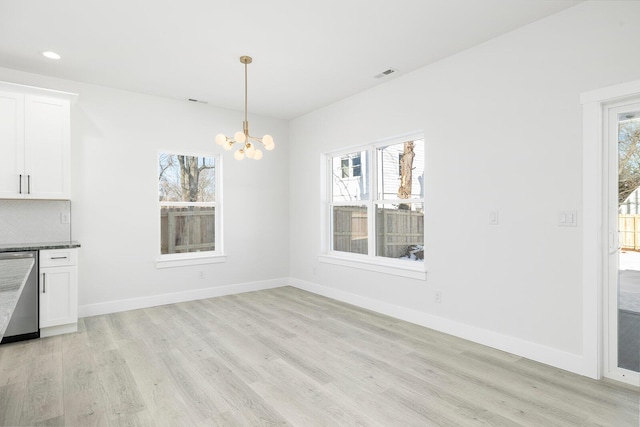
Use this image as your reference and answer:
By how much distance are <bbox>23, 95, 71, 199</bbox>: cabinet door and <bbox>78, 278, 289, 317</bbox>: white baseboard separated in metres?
1.43

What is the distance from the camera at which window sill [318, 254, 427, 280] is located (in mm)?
3979

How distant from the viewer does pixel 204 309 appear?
4551 millimetres

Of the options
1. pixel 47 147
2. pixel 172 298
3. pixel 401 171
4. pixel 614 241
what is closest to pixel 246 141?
pixel 401 171

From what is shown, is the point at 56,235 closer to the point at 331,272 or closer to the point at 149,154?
the point at 149,154

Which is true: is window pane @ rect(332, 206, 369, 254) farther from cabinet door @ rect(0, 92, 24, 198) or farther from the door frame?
cabinet door @ rect(0, 92, 24, 198)

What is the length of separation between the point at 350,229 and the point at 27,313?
3795 mm

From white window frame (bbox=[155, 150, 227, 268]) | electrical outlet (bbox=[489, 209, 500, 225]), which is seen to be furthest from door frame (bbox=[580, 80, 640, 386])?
white window frame (bbox=[155, 150, 227, 268])

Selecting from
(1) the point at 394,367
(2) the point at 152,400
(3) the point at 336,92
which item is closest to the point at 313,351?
(1) the point at 394,367

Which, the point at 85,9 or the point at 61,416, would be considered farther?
the point at 85,9

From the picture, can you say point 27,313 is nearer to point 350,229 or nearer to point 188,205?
point 188,205

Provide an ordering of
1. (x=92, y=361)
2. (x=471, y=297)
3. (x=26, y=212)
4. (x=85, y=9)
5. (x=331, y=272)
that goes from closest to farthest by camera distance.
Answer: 1. (x=85, y=9)
2. (x=92, y=361)
3. (x=471, y=297)
4. (x=26, y=212)
5. (x=331, y=272)

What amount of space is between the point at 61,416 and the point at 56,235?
2627 millimetres

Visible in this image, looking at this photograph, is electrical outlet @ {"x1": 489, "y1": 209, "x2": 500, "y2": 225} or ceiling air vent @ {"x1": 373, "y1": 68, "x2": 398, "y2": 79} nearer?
electrical outlet @ {"x1": 489, "y1": 209, "x2": 500, "y2": 225}

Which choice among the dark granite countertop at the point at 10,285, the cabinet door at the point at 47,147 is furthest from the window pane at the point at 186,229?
the dark granite countertop at the point at 10,285
